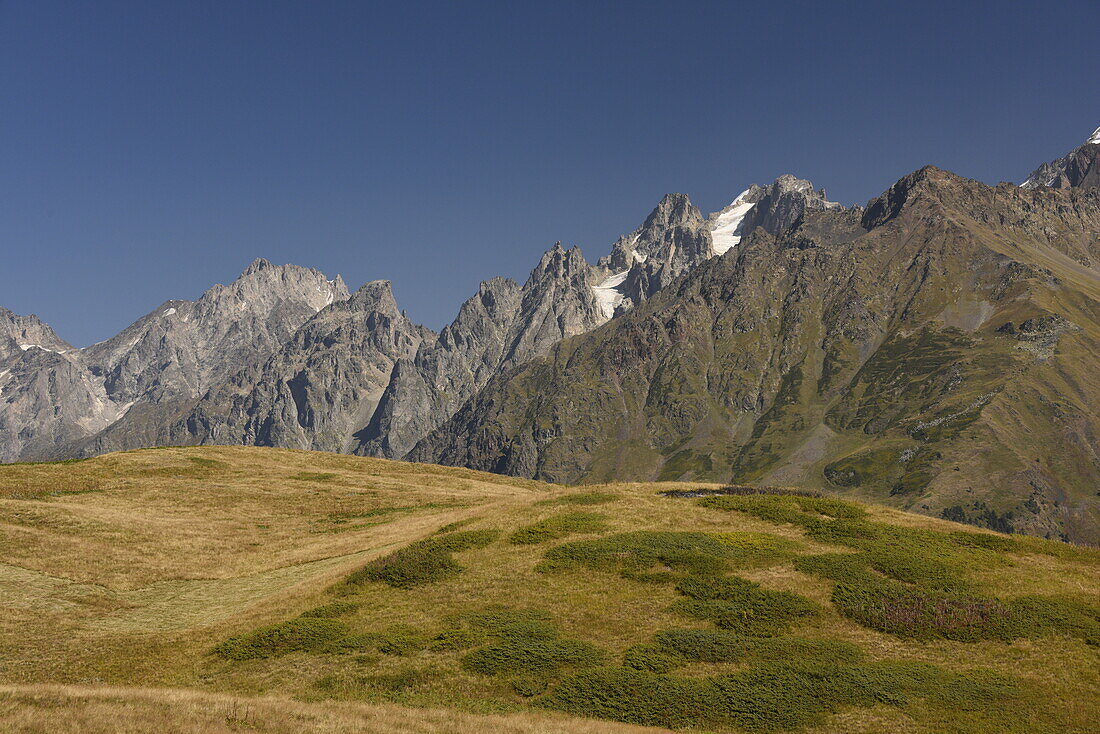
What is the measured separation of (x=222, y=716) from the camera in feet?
71.8

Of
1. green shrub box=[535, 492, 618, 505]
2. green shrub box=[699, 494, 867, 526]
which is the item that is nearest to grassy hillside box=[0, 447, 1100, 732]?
green shrub box=[699, 494, 867, 526]

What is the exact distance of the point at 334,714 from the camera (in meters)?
23.2

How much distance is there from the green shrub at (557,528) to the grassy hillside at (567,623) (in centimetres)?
23

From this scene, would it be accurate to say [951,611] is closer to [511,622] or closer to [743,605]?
[743,605]

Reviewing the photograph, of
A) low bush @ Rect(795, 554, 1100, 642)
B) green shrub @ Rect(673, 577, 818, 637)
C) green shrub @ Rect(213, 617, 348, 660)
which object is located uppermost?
low bush @ Rect(795, 554, 1100, 642)

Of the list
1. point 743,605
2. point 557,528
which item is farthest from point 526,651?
point 557,528

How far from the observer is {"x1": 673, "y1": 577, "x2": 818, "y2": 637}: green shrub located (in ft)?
100

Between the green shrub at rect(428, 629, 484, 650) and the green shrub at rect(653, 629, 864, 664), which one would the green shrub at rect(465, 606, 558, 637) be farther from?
the green shrub at rect(653, 629, 864, 664)

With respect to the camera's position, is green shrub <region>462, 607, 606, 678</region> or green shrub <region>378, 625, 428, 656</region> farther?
green shrub <region>378, 625, 428, 656</region>

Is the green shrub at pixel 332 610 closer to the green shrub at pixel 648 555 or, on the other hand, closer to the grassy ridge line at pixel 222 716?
the grassy ridge line at pixel 222 716

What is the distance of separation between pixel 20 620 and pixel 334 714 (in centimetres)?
2017

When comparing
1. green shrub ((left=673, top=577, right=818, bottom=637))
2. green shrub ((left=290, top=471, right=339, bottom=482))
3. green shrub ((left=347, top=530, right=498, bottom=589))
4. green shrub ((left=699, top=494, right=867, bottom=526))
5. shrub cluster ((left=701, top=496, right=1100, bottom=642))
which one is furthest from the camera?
green shrub ((left=290, top=471, right=339, bottom=482))

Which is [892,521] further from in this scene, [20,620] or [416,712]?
[20,620]

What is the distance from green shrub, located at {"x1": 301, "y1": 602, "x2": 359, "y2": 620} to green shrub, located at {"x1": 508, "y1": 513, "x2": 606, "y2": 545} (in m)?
10.3
